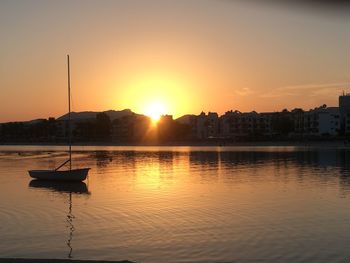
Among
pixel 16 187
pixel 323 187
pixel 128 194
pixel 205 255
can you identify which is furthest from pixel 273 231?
pixel 16 187

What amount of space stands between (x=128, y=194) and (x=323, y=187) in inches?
570

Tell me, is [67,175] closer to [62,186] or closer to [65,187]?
[62,186]

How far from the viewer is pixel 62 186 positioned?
4009 cm

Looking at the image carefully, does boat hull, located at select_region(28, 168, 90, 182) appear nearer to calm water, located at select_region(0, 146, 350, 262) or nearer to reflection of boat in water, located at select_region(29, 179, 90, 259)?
reflection of boat in water, located at select_region(29, 179, 90, 259)

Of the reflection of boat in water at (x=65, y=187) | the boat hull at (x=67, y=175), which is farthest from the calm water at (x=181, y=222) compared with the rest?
the boat hull at (x=67, y=175)

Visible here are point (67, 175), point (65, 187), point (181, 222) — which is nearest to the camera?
point (181, 222)

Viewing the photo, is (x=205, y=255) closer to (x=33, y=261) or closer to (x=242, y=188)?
Answer: (x=33, y=261)

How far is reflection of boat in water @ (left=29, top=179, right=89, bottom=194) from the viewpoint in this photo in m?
36.7

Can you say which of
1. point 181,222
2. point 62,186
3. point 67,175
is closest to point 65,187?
point 62,186

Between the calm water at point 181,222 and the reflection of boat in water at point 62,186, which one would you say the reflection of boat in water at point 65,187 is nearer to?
the reflection of boat in water at point 62,186

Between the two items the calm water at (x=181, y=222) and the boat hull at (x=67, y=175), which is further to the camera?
the boat hull at (x=67, y=175)

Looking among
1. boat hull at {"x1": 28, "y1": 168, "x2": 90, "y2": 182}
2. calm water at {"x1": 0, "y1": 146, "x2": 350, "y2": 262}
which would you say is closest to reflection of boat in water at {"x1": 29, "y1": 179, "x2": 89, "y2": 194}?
calm water at {"x1": 0, "y1": 146, "x2": 350, "y2": 262}

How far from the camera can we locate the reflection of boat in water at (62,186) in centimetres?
3673

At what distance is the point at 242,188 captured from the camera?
3566cm
